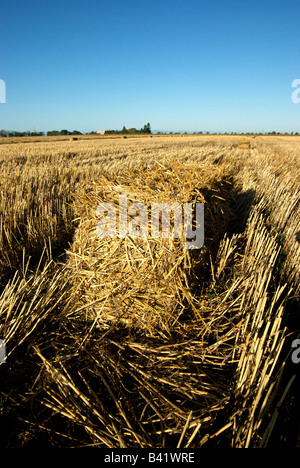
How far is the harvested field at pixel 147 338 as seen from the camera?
135 centimetres

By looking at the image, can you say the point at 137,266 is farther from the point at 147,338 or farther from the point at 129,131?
the point at 129,131

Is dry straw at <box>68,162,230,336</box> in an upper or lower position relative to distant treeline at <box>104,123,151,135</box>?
lower

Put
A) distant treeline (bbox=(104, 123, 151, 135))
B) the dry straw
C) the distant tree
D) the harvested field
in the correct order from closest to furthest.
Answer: the harvested field, the dry straw, distant treeline (bbox=(104, 123, 151, 135)), the distant tree

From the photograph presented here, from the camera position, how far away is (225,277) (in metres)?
2.67

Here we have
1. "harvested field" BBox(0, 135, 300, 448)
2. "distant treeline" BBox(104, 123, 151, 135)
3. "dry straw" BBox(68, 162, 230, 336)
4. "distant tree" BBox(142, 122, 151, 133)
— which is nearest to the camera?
"harvested field" BBox(0, 135, 300, 448)

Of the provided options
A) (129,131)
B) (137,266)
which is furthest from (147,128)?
(137,266)

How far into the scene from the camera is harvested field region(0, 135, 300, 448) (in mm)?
1352

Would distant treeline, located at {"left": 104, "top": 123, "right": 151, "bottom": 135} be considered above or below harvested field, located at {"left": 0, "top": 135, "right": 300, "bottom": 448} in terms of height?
above

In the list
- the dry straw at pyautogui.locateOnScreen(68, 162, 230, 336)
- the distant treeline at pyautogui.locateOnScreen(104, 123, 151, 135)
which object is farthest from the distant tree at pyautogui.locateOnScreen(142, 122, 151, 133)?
the dry straw at pyautogui.locateOnScreen(68, 162, 230, 336)

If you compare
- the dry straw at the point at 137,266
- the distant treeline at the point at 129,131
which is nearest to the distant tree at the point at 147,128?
the distant treeline at the point at 129,131

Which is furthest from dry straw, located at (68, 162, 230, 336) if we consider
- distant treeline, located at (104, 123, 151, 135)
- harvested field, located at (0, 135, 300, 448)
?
distant treeline, located at (104, 123, 151, 135)

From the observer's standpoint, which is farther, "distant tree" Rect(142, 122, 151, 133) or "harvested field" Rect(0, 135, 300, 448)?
"distant tree" Rect(142, 122, 151, 133)

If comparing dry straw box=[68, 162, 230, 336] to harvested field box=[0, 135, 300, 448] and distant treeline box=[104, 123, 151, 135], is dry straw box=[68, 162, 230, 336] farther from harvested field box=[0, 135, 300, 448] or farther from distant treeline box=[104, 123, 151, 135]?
distant treeline box=[104, 123, 151, 135]

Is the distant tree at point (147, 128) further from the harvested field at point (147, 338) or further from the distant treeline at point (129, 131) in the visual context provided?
the harvested field at point (147, 338)
